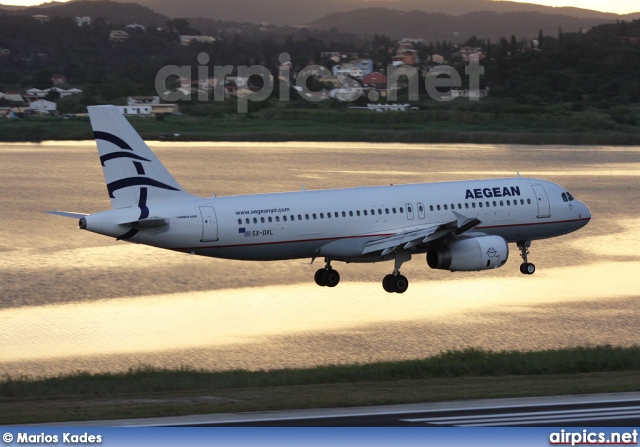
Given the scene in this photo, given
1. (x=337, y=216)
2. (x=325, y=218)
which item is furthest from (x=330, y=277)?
(x=325, y=218)

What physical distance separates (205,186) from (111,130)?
53156 mm

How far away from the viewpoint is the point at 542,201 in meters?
50.3

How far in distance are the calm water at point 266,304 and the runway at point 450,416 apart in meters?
13.7

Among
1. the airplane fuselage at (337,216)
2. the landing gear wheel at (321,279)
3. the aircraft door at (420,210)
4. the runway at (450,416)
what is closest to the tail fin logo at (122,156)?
the airplane fuselage at (337,216)

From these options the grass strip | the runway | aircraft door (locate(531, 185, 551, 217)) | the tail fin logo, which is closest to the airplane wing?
aircraft door (locate(531, 185, 551, 217))

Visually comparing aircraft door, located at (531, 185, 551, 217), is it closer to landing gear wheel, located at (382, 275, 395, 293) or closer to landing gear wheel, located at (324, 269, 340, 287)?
landing gear wheel, located at (382, 275, 395, 293)

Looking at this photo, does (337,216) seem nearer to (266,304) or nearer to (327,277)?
(327,277)

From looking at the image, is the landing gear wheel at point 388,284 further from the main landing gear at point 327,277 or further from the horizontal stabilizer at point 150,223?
the horizontal stabilizer at point 150,223

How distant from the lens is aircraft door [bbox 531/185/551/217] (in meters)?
50.2

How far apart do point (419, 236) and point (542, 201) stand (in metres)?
7.72

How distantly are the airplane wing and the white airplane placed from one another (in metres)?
0.05

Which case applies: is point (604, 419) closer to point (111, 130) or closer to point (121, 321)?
point (111, 130)

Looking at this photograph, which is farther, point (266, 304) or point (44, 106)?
point (44, 106)

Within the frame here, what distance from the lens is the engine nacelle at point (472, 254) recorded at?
4616 cm
